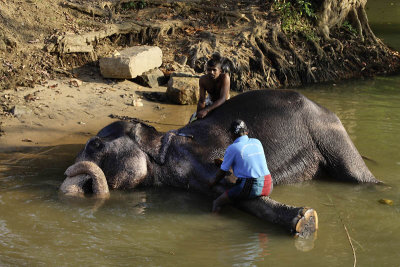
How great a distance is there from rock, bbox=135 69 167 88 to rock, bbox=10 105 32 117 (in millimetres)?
2617

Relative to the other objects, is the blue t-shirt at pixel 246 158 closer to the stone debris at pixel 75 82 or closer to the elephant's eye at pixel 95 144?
the elephant's eye at pixel 95 144

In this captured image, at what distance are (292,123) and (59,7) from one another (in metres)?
7.21

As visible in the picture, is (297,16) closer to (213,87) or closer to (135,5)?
(135,5)

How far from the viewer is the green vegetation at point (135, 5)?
1312 cm

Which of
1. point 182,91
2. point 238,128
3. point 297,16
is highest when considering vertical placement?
point 297,16

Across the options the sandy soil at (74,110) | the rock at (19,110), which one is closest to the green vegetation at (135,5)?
the sandy soil at (74,110)

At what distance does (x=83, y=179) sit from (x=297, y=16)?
29.8 feet

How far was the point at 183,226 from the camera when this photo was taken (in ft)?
18.6

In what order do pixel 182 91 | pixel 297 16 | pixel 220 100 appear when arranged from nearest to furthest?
1. pixel 220 100
2. pixel 182 91
3. pixel 297 16

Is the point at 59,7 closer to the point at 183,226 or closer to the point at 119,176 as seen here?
the point at 119,176

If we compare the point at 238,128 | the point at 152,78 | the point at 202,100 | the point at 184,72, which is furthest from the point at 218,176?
the point at 184,72

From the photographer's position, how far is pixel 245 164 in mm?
5523

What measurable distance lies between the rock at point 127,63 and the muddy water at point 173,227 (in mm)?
3250

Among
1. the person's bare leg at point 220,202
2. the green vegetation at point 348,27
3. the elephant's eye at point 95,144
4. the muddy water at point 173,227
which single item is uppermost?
the green vegetation at point 348,27
